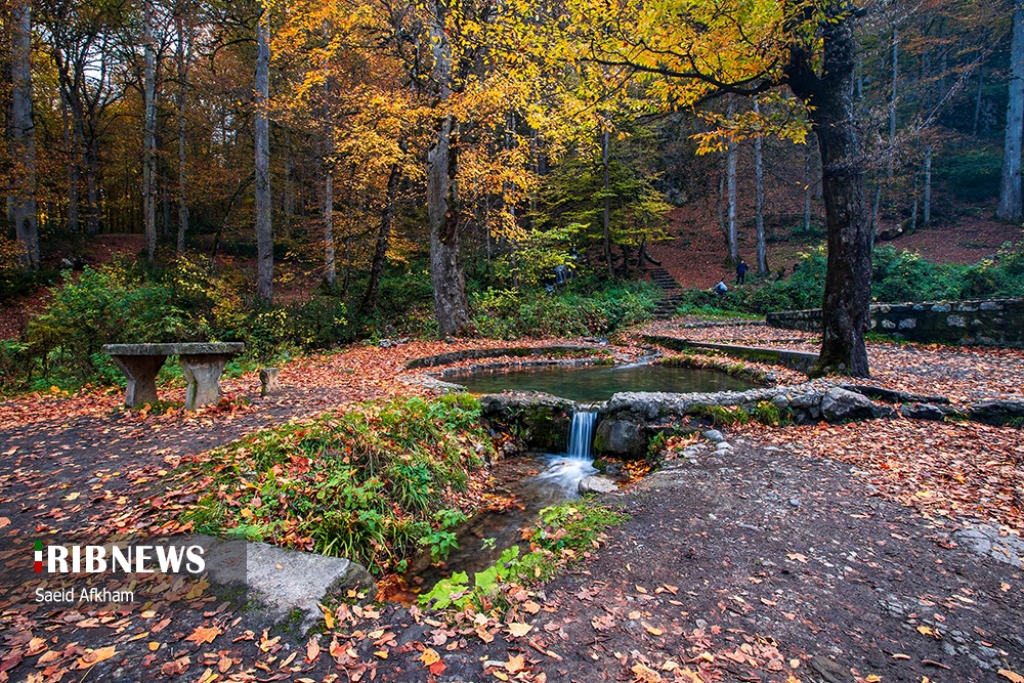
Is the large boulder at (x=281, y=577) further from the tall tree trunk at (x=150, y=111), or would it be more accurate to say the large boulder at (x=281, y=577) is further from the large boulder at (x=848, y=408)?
the tall tree trunk at (x=150, y=111)

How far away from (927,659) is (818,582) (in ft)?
1.90

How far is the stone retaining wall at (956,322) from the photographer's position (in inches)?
345

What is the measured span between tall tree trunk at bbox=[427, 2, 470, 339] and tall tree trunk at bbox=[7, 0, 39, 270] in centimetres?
896

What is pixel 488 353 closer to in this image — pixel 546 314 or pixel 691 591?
pixel 546 314

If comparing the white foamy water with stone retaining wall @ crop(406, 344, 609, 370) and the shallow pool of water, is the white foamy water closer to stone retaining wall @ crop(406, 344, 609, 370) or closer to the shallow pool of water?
the shallow pool of water

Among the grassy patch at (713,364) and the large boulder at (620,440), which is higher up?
the grassy patch at (713,364)

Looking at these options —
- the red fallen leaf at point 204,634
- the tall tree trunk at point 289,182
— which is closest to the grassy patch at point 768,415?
the red fallen leaf at point 204,634

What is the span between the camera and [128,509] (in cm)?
309

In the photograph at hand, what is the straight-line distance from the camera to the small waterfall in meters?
5.86

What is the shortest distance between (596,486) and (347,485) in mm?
2149

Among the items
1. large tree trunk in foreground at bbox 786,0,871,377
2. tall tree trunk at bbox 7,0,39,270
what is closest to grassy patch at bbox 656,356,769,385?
large tree trunk in foreground at bbox 786,0,871,377

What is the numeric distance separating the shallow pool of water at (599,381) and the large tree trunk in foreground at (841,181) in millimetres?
1634

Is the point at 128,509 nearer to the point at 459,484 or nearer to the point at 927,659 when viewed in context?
the point at 459,484

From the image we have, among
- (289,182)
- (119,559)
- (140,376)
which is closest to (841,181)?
(119,559)
